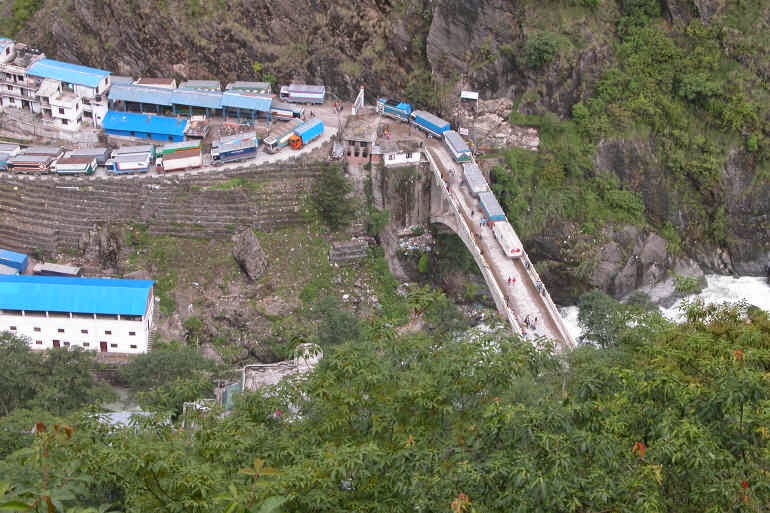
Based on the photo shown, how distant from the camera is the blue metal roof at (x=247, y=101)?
1502 inches

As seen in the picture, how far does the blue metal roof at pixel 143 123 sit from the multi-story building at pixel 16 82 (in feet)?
11.4

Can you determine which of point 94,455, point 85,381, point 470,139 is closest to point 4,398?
point 85,381

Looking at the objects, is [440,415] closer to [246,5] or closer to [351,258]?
[351,258]

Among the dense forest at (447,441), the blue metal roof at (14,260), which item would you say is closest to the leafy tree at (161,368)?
the blue metal roof at (14,260)

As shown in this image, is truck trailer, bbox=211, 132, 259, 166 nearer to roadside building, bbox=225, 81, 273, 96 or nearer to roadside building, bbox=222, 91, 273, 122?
roadside building, bbox=222, 91, 273, 122

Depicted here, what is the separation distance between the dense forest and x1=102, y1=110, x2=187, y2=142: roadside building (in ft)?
72.8

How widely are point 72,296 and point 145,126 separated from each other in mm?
8831

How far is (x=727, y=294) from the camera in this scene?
3662cm

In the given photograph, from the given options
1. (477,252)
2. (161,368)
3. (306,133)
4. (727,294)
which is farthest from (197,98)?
(727,294)

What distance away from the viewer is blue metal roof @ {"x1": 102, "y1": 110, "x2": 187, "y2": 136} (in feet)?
123

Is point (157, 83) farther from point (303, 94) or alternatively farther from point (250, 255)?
point (250, 255)

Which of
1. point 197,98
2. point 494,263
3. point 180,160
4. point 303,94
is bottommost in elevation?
point 494,263

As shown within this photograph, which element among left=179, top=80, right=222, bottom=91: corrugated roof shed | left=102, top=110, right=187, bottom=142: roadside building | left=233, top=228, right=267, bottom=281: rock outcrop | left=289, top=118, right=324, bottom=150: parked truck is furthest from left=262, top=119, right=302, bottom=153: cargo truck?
left=233, top=228, right=267, bottom=281: rock outcrop

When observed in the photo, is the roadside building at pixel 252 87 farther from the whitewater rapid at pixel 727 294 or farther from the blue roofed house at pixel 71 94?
the whitewater rapid at pixel 727 294
